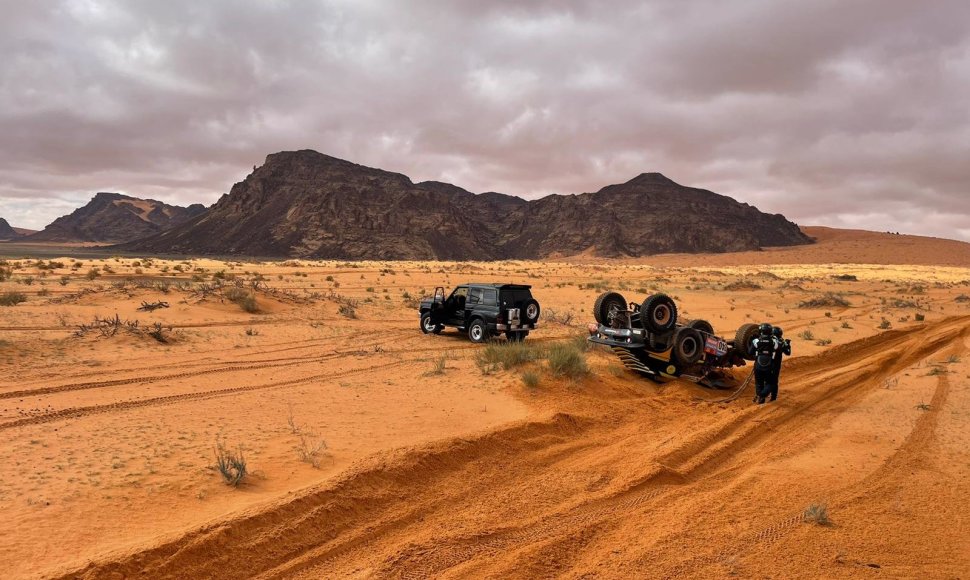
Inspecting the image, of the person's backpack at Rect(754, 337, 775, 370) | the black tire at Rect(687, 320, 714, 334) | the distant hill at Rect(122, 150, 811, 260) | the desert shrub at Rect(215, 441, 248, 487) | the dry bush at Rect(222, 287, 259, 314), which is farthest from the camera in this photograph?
the distant hill at Rect(122, 150, 811, 260)

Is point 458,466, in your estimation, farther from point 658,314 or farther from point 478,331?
point 478,331

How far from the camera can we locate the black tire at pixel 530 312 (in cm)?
1809

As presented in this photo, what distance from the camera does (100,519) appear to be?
5387 millimetres

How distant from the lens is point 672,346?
12422mm

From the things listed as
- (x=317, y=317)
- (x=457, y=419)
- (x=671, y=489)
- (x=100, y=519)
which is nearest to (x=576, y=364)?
(x=457, y=419)

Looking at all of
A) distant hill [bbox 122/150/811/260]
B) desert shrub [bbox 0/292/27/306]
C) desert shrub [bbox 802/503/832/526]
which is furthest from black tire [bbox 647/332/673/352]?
distant hill [bbox 122/150/811/260]

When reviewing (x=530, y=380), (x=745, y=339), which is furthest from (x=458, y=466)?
(x=745, y=339)

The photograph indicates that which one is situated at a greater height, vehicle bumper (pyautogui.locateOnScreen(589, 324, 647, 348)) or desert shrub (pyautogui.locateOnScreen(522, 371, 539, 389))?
vehicle bumper (pyautogui.locateOnScreen(589, 324, 647, 348))

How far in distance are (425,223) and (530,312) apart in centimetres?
11748

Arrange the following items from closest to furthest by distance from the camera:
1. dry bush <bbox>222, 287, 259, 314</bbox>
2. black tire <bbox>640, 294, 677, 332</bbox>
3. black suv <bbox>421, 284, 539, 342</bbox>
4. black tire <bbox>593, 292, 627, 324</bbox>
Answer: black tire <bbox>640, 294, 677, 332</bbox> < black tire <bbox>593, 292, 627, 324</bbox> < black suv <bbox>421, 284, 539, 342</bbox> < dry bush <bbox>222, 287, 259, 314</bbox>

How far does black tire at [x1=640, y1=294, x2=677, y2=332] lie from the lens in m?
12.3

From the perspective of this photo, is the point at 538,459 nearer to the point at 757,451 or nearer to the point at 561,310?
the point at 757,451

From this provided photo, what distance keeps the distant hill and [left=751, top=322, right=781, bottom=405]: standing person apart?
352ft

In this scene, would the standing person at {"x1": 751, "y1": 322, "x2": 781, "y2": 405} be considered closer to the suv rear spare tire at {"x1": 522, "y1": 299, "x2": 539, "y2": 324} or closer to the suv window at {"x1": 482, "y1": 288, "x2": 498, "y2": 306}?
the suv rear spare tire at {"x1": 522, "y1": 299, "x2": 539, "y2": 324}
